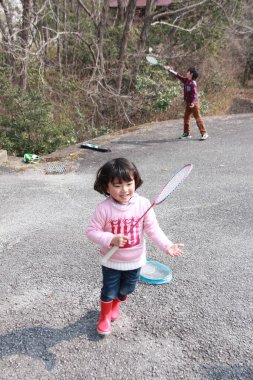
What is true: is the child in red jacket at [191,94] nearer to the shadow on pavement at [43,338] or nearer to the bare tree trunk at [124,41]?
the bare tree trunk at [124,41]

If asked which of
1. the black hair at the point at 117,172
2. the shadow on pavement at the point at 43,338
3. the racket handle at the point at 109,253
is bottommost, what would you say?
the shadow on pavement at the point at 43,338

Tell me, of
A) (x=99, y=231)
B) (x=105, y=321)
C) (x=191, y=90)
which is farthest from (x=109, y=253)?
(x=191, y=90)

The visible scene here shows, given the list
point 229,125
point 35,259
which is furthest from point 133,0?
point 35,259

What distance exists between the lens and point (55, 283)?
10.4 ft

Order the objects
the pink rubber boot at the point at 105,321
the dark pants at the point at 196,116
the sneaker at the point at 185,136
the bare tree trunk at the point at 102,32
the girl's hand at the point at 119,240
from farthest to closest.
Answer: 1. the bare tree trunk at the point at 102,32
2. the sneaker at the point at 185,136
3. the dark pants at the point at 196,116
4. the pink rubber boot at the point at 105,321
5. the girl's hand at the point at 119,240

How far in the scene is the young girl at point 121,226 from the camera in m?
2.20

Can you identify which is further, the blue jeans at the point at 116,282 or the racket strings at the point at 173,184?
the blue jeans at the point at 116,282

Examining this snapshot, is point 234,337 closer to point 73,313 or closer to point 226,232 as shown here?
point 73,313

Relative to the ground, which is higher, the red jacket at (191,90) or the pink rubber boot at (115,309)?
the red jacket at (191,90)

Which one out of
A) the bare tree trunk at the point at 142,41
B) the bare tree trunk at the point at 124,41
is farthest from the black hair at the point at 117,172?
the bare tree trunk at the point at 142,41

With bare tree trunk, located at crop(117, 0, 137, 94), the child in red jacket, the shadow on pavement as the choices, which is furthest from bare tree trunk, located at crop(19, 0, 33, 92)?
the shadow on pavement

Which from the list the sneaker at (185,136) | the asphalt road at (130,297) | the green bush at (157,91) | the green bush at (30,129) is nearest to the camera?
the asphalt road at (130,297)

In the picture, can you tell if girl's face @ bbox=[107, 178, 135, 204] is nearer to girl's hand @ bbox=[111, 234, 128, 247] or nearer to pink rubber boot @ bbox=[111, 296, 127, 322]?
girl's hand @ bbox=[111, 234, 128, 247]

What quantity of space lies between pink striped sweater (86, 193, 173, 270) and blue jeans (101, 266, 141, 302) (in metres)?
0.08
